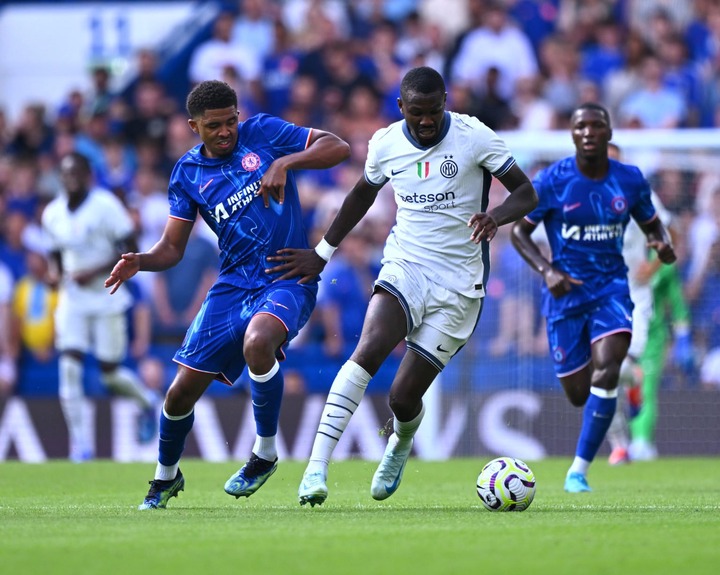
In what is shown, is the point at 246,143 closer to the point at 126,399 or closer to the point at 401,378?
the point at 401,378

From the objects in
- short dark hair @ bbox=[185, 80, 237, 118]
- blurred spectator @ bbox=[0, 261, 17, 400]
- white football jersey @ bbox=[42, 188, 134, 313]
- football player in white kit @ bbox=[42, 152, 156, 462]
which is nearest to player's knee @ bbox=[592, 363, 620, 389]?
short dark hair @ bbox=[185, 80, 237, 118]

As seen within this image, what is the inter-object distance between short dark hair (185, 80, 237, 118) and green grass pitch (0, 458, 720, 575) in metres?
2.37

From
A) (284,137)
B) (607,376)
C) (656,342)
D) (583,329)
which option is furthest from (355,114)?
(284,137)

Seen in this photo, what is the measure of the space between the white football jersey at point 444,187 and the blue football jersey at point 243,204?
569 millimetres

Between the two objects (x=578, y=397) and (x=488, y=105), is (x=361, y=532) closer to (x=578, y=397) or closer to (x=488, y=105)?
(x=578, y=397)

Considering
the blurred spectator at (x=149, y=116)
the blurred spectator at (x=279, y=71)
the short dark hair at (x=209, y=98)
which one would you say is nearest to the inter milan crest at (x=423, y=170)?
the short dark hair at (x=209, y=98)

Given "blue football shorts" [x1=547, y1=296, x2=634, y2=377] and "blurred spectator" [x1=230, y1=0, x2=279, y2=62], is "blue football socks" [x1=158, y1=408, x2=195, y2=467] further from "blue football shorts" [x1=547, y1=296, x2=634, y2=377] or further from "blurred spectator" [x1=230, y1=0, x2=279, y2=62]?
"blurred spectator" [x1=230, y1=0, x2=279, y2=62]

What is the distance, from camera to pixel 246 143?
8.34m

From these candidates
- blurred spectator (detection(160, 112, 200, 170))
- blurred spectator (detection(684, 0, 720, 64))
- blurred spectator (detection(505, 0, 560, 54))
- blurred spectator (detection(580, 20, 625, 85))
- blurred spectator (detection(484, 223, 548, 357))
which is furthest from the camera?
blurred spectator (detection(505, 0, 560, 54))

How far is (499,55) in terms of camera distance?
19344mm

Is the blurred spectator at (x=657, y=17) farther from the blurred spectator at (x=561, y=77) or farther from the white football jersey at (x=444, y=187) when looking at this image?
the white football jersey at (x=444, y=187)

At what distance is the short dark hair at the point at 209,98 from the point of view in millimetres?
8000

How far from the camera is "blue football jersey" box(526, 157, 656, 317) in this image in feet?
33.6

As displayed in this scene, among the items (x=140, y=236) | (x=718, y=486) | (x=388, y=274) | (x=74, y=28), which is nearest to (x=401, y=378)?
(x=388, y=274)
